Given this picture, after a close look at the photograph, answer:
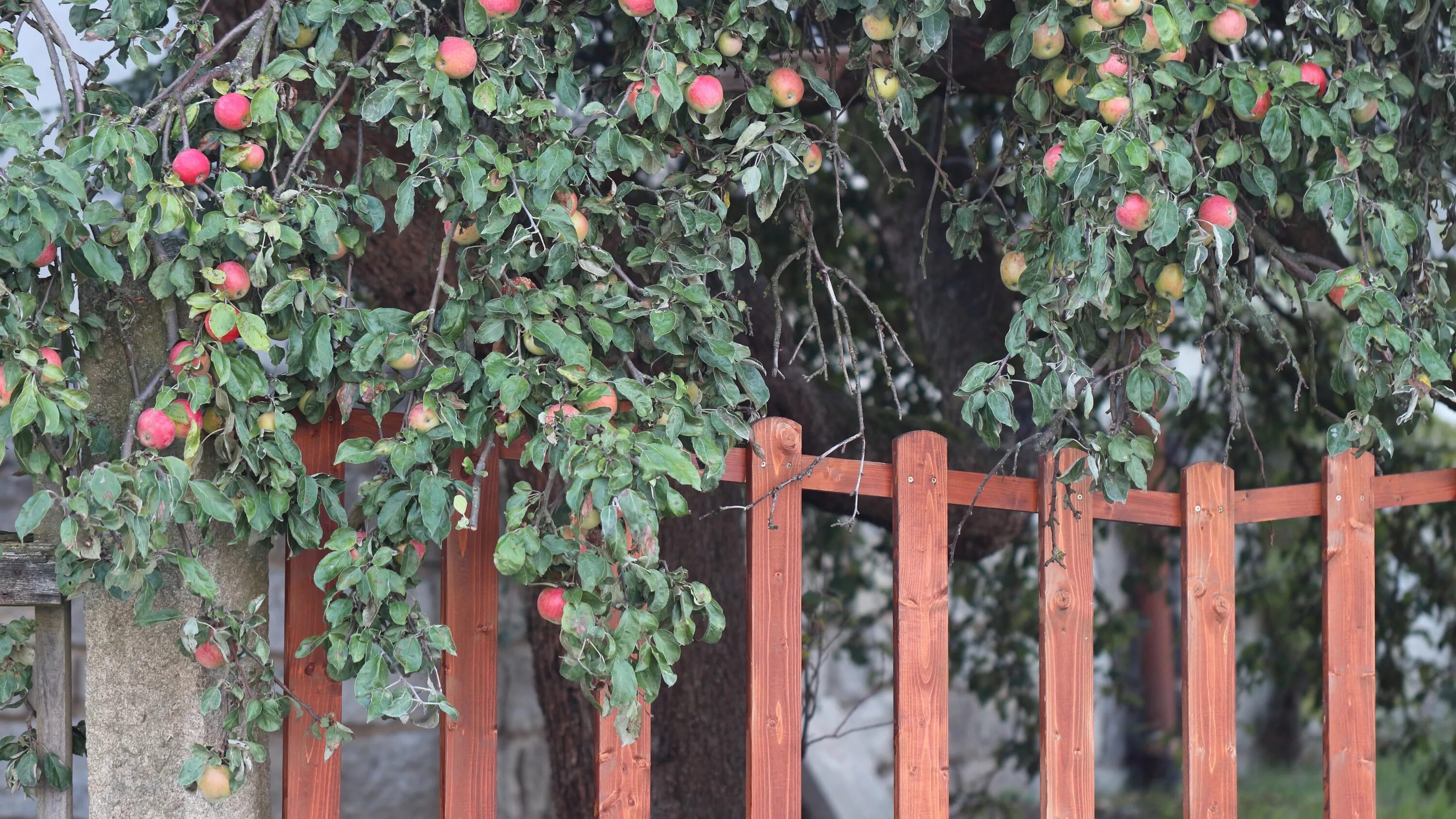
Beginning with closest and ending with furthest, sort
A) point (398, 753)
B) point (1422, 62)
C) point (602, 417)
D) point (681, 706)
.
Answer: point (602, 417)
point (1422, 62)
point (681, 706)
point (398, 753)

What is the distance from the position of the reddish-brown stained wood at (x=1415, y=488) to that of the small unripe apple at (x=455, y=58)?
1533 mm

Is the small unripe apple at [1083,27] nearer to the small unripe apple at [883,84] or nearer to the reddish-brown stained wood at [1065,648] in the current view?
the small unripe apple at [883,84]

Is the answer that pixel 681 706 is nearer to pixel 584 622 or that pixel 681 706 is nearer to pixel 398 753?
pixel 584 622

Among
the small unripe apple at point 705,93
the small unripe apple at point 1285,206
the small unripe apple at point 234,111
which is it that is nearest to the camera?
the small unripe apple at point 234,111

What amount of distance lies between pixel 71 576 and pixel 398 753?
281 cm

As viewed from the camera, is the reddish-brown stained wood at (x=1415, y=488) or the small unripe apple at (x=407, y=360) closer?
the small unripe apple at (x=407, y=360)

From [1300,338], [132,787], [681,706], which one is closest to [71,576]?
[132,787]

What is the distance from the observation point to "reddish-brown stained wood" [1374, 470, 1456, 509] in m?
2.05

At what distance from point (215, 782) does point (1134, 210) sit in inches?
49.6

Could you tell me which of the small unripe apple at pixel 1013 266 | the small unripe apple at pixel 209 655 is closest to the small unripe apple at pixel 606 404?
the small unripe apple at pixel 209 655

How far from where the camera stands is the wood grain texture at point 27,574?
1.50 meters

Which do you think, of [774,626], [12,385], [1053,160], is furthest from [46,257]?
[1053,160]

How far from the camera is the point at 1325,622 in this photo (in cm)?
199

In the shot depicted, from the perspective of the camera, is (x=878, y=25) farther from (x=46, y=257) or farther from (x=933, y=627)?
(x=46, y=257)
